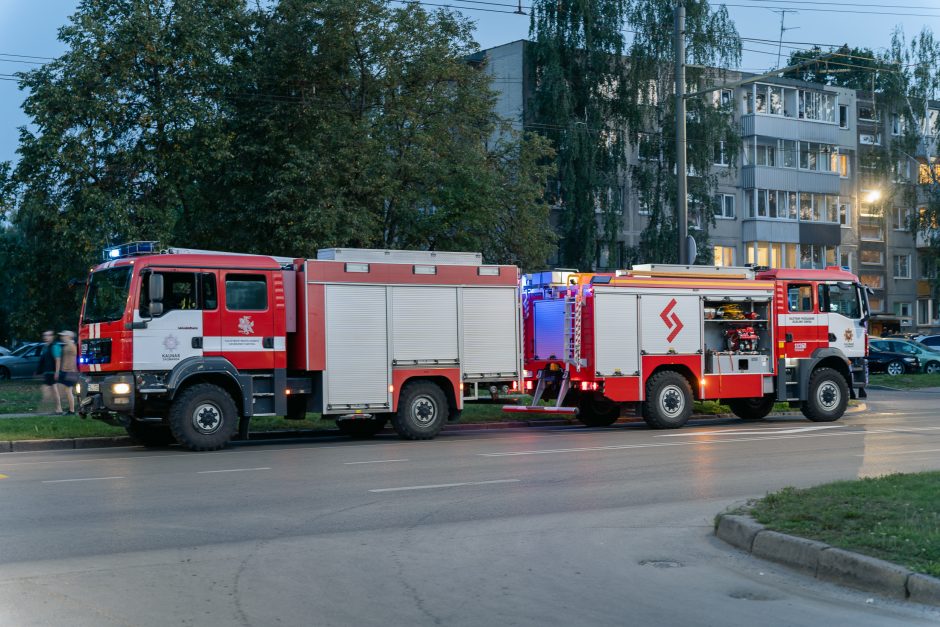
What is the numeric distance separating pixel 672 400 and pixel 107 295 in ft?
34.7

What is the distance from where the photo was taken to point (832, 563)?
26.4 feet

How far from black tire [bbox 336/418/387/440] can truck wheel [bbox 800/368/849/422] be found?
8.80 m

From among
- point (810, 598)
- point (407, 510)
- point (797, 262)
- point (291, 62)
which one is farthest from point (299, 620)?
point (797, 262)

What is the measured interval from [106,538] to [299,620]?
3442 millimetres

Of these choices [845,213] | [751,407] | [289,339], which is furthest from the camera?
[845,213]

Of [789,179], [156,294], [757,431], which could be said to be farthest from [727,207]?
[156,294]

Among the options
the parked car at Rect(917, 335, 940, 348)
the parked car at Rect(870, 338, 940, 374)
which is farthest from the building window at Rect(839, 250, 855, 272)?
the parked car at Rect(870, 338, 940, 374)

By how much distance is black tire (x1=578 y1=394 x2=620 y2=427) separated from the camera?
23.3 meters

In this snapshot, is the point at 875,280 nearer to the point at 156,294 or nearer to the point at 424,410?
the point at 424,410

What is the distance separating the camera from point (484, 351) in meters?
21.0

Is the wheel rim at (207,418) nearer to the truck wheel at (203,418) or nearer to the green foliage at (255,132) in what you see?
the truck wheel at (203,418)

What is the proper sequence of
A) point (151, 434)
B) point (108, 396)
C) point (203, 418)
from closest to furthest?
A: point (108, 396), point (203, 418), point (151, 434)

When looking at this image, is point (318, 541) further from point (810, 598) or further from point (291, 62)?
point (291, 62)

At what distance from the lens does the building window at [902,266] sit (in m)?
73.8
